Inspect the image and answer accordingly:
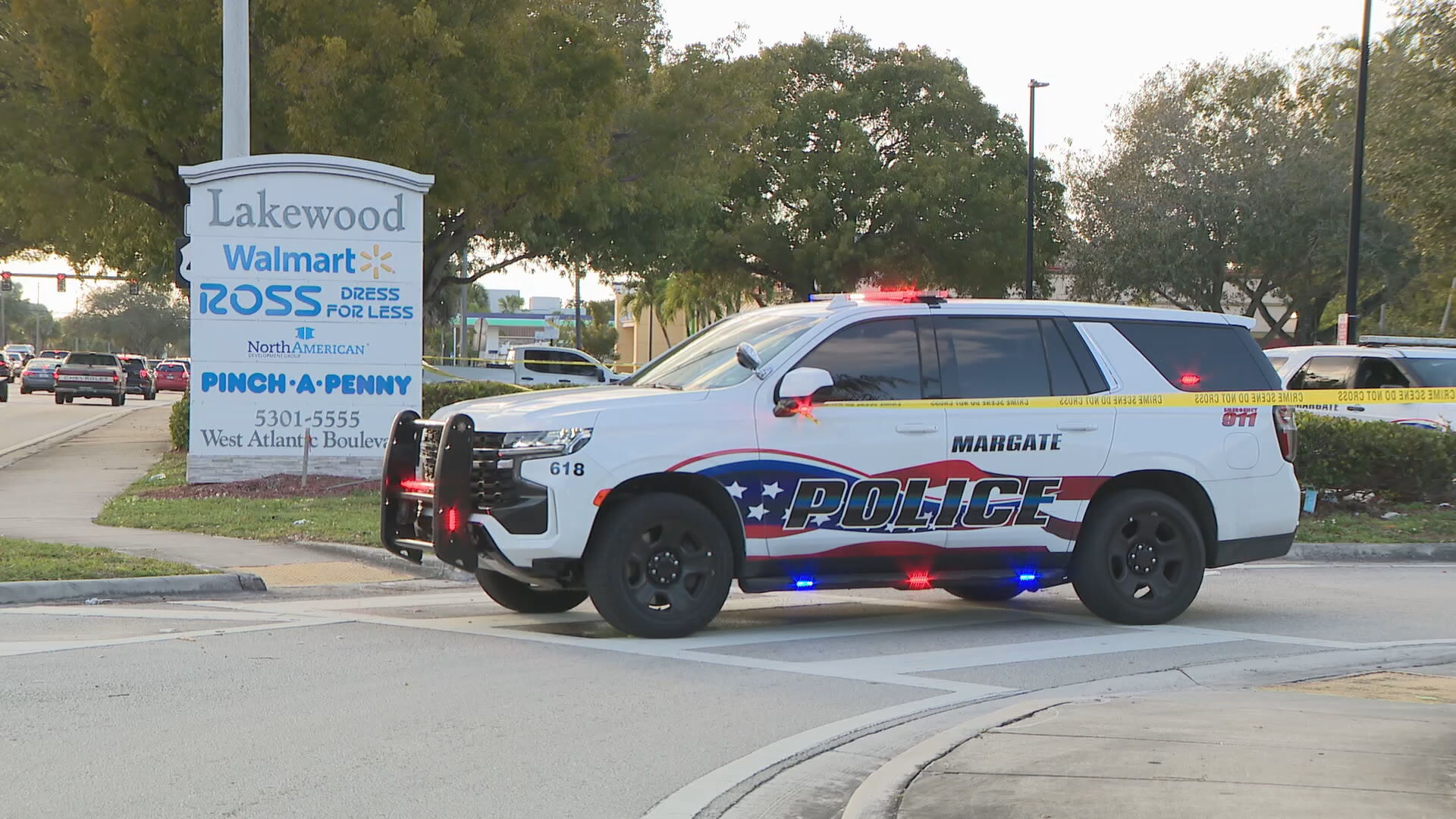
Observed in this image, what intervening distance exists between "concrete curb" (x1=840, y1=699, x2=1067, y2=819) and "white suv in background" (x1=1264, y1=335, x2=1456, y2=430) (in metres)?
12.0

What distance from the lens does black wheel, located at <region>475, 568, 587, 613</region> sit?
9680 mm

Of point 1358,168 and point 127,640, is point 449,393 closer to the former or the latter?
point 127,640

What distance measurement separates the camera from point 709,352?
30.8ft

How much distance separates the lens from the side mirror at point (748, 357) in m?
8.49

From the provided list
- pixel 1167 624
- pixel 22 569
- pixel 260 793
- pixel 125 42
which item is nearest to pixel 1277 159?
pixel 125 42

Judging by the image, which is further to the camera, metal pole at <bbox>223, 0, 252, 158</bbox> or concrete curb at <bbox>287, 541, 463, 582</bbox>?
metal pole at <bbox>223, 0, 252, 158</bbox>

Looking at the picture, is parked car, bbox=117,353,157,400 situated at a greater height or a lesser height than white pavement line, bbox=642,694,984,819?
greater

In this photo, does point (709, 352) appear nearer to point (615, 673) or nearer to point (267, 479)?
point (615, 673)

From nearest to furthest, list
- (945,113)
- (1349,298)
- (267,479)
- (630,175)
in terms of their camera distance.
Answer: (267,479), (1349,298), (630,175), (945,113)

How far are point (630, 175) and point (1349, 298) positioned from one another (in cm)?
1414

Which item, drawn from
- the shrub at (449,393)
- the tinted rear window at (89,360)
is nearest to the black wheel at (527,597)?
the shrub at (449,393)

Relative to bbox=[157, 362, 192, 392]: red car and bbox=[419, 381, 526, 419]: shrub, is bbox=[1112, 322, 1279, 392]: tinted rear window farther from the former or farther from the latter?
bbox=[157, 362, 192, 392]: red car

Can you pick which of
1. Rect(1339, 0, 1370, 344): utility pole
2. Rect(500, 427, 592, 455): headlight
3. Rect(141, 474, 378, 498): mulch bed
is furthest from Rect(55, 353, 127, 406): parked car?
Rect(500, 427, 592, 455): headlight

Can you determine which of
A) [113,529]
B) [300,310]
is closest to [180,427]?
[300,310]
